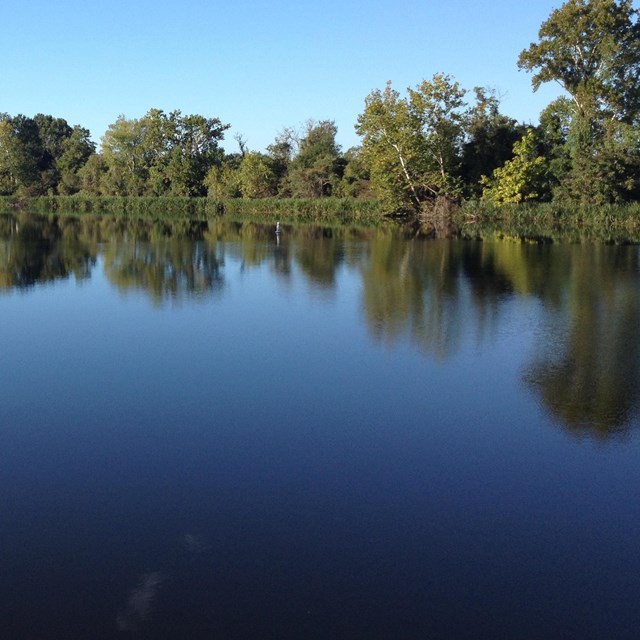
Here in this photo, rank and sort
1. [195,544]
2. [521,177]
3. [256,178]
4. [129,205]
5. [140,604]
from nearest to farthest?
[140,604]
[195,544]
[521,177]
[256,178]
[129,205]

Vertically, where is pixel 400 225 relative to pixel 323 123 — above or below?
below

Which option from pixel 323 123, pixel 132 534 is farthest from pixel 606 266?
pixel 323 123

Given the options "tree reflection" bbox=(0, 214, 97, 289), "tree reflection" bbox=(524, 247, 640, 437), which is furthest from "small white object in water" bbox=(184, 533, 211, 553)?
"tree reflection" bbox=(0, 214, 97, 289)

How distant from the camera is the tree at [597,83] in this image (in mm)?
45531

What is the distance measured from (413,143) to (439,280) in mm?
32428

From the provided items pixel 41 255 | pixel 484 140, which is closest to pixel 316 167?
pixel 484 140

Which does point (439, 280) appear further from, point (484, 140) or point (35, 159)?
point (35, 159)

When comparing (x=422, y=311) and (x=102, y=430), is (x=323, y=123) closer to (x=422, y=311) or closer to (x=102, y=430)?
(x=422, y=311)

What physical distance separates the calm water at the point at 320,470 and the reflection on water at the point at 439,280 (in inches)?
4.8

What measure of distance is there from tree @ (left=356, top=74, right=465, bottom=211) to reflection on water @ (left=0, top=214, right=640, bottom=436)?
12075 millimetres

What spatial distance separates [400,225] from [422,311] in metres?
34.6

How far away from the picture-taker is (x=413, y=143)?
2079 inches

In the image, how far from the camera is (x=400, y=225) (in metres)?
51.2

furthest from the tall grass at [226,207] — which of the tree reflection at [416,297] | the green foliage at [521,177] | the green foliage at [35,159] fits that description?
the tree reflection at [416,297]
